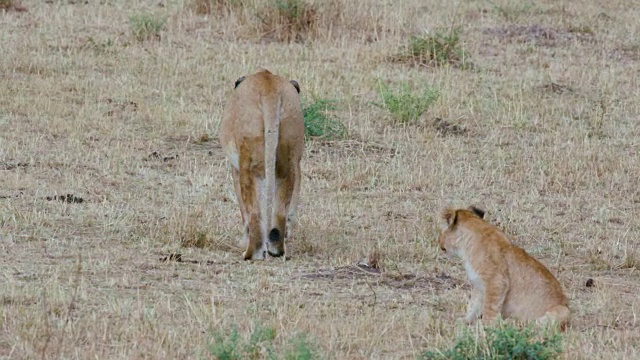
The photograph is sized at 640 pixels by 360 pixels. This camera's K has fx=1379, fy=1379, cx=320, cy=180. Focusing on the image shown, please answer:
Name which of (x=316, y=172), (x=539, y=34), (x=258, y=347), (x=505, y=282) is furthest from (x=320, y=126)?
(x=258, y=347)

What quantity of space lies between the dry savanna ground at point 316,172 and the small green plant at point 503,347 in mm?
388

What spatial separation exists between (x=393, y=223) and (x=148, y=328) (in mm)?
3811

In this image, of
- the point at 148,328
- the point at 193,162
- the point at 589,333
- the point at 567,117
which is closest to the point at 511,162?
the point at 567,117

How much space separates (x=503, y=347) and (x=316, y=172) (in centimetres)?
546

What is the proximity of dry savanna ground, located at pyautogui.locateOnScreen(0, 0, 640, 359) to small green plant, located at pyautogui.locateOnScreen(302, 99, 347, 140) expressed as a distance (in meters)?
0.10

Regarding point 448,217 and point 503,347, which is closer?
point 503,347

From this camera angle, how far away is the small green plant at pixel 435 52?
53.7 feet

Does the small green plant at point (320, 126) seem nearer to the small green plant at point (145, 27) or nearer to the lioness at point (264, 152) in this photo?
the lioness at point (264, 152)

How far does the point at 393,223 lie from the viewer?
10.8 m

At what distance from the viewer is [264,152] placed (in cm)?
932

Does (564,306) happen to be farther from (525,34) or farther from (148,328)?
(525,34)

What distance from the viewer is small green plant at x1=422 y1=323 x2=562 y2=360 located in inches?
266

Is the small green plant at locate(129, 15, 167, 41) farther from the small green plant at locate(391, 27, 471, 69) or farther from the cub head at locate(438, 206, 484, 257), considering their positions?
the cub head at locate(438, 206, 484, 257)

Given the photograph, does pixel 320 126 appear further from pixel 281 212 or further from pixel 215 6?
pixel 215 6
